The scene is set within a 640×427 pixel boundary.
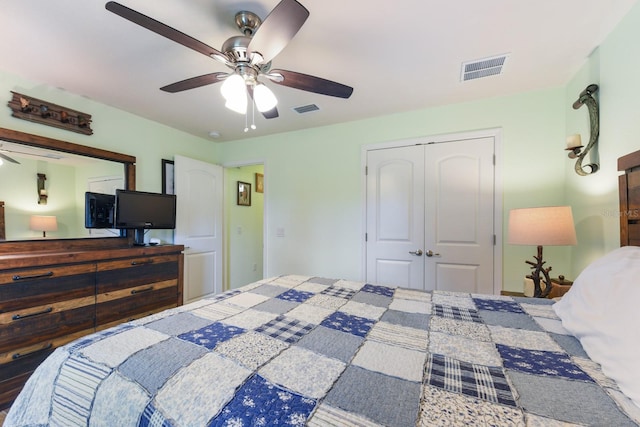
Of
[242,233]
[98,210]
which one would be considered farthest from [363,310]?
[242,233]

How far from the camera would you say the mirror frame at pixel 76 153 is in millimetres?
2016

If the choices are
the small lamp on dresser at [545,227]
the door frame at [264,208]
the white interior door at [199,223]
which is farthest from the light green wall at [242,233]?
the small lamp on dresser at [545,227]

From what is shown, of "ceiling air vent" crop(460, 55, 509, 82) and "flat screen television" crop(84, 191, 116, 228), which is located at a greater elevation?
"ceiling air vent" crop(460, 55, 509, 82)

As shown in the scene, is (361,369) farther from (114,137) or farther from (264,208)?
(114,137)

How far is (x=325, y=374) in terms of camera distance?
777mm

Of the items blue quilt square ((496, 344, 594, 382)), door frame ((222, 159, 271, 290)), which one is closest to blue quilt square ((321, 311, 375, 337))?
blue quilt square ((496, 344, 594, 382))

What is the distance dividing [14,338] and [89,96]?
2.06 m

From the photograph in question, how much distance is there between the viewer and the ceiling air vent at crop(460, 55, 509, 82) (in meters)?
1.84

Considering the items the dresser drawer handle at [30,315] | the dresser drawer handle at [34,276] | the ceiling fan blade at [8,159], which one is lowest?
the dresser drawer handle at [30,315]

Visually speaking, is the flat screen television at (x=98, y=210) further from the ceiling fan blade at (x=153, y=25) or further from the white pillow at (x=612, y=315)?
the white pillow at (x=612, y=315)

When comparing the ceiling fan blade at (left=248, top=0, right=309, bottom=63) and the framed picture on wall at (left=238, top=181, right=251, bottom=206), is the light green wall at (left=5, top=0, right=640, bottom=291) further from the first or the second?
the ceiling fan blade at (left=248, top=0, right=309, bottom=63)

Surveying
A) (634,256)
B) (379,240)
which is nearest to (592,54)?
(634,256)

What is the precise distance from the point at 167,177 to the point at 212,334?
2722 mm

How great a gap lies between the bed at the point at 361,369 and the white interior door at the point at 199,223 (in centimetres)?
219
